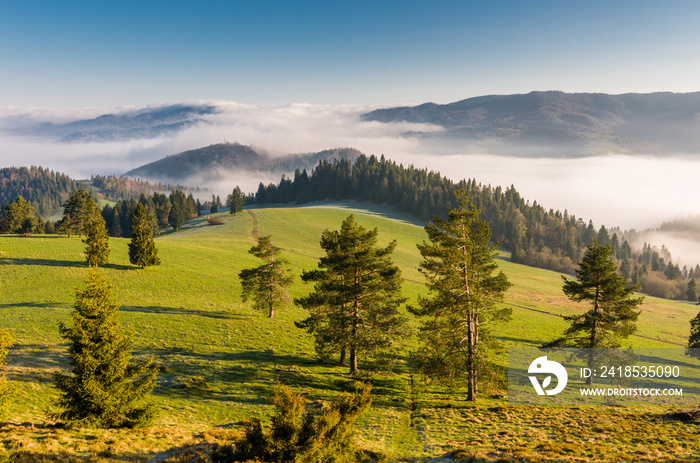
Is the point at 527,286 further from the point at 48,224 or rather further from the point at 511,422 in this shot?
the point at 48,224

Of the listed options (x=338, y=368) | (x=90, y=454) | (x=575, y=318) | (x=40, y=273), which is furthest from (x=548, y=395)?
(x=40, y=273)

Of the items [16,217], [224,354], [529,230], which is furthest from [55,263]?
[529,230]

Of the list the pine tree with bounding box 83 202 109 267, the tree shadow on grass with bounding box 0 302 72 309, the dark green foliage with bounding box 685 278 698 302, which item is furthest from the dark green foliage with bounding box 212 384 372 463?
the dark green foliage with bounding box 685 278 698 302

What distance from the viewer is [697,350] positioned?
156 feet

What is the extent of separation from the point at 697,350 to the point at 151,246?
78.3m

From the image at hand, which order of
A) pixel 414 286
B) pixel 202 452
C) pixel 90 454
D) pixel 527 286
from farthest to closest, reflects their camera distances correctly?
1. pixel 527 286
2. pixel 414 286
3. pixel 202 452
4. pixel 90 454

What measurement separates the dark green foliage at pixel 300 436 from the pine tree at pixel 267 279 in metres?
31.3

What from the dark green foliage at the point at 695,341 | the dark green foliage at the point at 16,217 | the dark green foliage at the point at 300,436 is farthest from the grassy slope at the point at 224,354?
the dark green foliage at the point at 16,217

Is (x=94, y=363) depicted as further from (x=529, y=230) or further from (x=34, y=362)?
(x=529, y=230)

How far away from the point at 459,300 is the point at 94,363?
20.7 metres

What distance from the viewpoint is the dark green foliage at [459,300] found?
2473cm

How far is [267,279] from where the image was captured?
4450 cm

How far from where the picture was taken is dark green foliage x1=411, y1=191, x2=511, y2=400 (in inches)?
973

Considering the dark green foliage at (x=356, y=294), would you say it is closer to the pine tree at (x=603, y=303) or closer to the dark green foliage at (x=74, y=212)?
the pine tree at (x=603, y=303)
